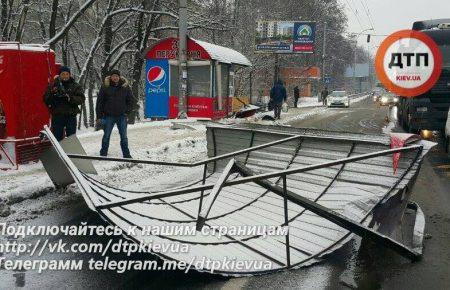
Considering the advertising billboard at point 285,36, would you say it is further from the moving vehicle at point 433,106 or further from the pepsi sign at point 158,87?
the moving vehicle at point 433,106

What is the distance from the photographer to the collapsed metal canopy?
3.85 meters

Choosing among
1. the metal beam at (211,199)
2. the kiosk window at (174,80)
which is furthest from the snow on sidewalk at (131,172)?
the kiosk window at (174,80)

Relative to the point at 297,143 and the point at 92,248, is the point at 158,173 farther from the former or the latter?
the point at 92,248

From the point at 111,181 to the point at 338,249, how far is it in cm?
445

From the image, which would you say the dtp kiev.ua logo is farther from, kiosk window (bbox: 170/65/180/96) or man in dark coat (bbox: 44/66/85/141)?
man in dark coat (bbox: 44/66/85/141)

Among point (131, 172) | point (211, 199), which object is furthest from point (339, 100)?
point (211, 199)

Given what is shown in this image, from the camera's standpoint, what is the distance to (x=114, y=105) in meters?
9.66

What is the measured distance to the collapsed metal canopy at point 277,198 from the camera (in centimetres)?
385

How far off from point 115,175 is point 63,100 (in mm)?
1858

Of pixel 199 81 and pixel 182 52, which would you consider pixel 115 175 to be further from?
pixel 199 81

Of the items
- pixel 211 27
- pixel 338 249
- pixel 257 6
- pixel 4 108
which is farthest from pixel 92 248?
pixel 257 6

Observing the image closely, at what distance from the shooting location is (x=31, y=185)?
272 inches

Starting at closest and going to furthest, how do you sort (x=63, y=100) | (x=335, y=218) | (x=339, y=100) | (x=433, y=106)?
(x=335, y=218)
(x=63, y=100)
(x=433, y=106)
(x=339, y=100)

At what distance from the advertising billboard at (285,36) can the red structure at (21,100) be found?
31476mm
